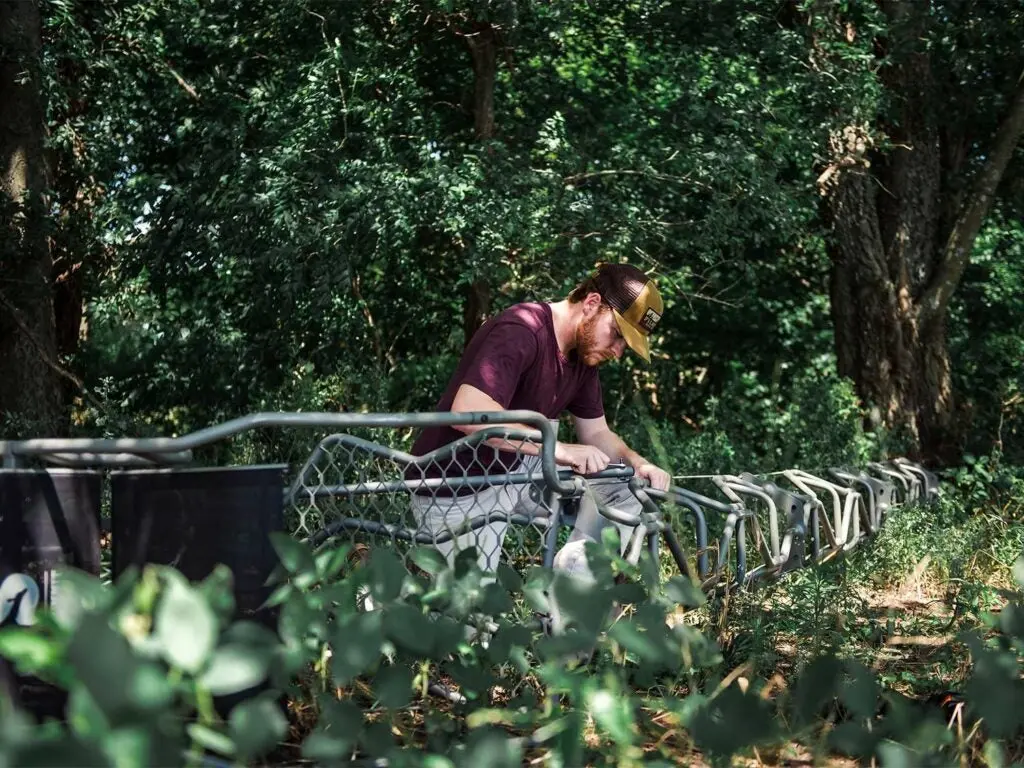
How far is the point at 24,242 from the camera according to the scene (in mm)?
9102

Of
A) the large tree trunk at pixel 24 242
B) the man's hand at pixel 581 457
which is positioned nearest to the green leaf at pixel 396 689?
the man's hand at pixel 581 457

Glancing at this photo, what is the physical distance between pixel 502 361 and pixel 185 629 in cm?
259

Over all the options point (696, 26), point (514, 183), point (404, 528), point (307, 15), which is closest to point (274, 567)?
point (404, 528)

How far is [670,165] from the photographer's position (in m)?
9.05

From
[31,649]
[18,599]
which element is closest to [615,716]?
[31,649]

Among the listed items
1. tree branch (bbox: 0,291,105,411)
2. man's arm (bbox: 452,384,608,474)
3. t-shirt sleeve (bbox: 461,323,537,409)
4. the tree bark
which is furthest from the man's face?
tree branch (bbox: 0,291,105,411)

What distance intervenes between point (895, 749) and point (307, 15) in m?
7.96

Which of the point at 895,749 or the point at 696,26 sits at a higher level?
the point at 696,26

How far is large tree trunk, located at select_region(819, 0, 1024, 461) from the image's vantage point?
10.4 meters

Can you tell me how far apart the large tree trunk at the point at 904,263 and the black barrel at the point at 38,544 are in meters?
8.74

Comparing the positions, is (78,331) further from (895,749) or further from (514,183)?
(895,749)

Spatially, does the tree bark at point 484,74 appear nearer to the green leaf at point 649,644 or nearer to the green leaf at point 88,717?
the green leaf at point 649,644

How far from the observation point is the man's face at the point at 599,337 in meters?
4.19

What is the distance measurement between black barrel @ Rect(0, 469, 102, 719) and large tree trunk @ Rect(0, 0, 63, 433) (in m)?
6.67
